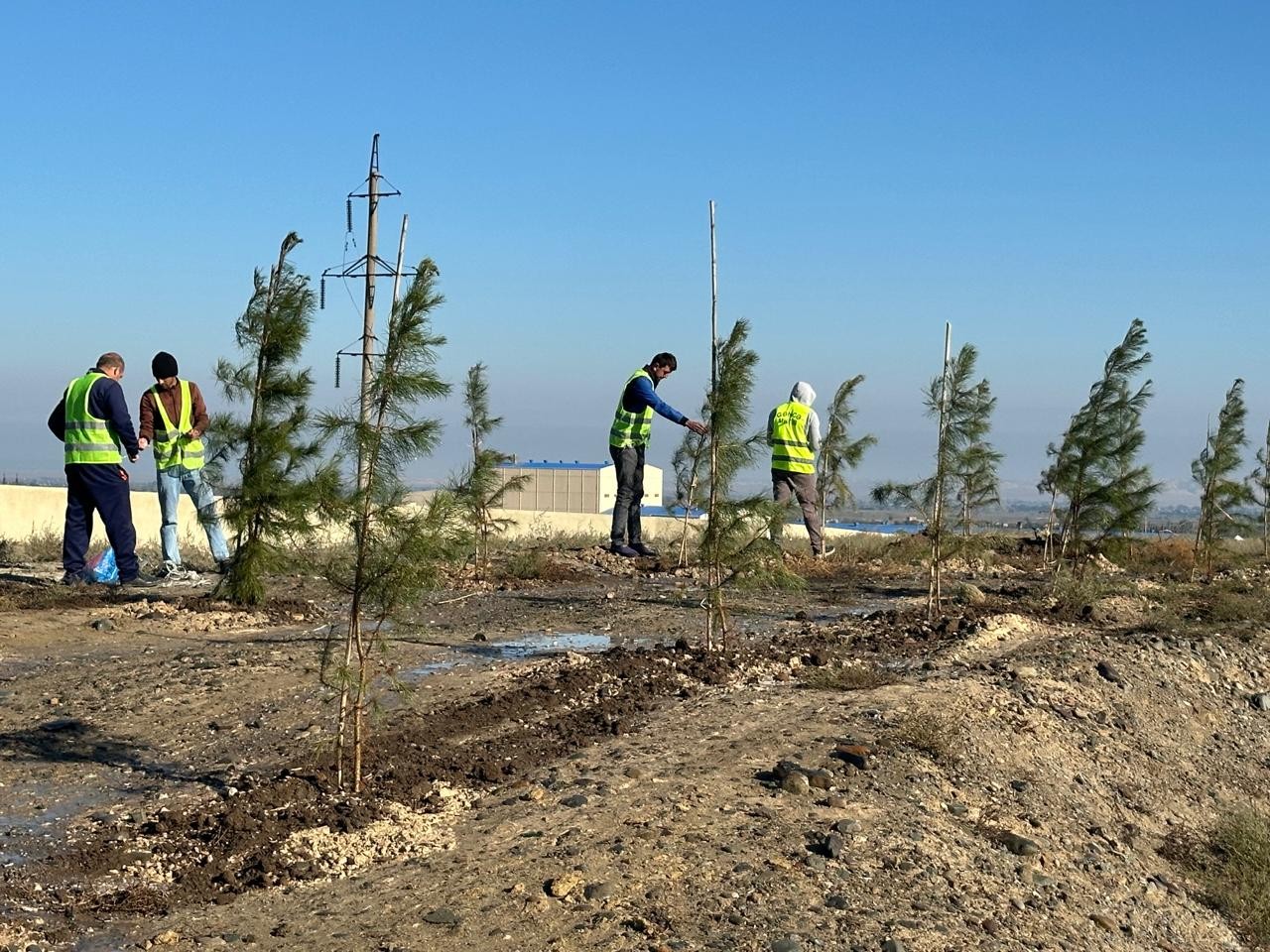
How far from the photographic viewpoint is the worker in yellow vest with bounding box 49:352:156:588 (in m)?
12.3

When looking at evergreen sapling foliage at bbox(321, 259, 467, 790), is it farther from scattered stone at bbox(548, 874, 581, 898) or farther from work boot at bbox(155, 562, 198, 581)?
work boot at bbox(155, 562, 198, 581)

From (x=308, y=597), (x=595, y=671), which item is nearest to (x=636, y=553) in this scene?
(x=308, y=597)

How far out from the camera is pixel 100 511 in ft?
41.2

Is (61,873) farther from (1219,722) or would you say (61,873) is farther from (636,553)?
(636,553)

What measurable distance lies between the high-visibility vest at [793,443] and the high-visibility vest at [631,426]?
5.15ft

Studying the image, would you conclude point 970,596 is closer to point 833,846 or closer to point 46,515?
point 833,846

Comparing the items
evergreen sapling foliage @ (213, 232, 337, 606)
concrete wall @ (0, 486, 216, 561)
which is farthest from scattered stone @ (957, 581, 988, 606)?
concrete wall @ (0, 486, 216, 561)

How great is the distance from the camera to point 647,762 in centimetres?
690

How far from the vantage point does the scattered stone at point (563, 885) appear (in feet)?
16.9

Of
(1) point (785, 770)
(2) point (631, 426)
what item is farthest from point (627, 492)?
(1) point (785, 770)

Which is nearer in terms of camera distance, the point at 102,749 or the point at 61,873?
the point at 61,873

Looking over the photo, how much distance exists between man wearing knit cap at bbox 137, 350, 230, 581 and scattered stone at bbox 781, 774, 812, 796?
7.52 meters

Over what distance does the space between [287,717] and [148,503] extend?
1490 cm

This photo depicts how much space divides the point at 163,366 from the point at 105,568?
6.79 ft
